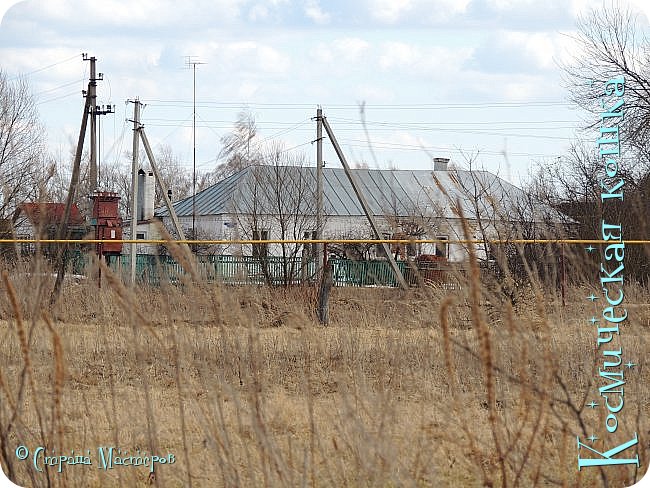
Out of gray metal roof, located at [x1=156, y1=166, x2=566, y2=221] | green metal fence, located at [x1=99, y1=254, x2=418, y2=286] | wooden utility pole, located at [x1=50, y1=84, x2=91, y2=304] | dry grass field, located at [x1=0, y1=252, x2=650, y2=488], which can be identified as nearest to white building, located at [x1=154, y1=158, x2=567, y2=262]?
gray metal roof, located at [x1=156, y1=166, x2=566, y2=221]

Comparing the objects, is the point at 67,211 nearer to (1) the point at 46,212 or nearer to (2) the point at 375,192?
(1) the point at 46,212

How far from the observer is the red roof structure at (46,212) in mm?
A: 2792

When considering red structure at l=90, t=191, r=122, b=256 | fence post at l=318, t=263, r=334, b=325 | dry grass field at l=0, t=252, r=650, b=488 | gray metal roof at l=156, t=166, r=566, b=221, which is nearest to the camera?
dry grass field at l=0, t=252, r=650, b=488

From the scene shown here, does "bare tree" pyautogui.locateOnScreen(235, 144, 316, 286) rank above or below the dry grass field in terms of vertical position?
above

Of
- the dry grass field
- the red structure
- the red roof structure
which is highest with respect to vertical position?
the red structure

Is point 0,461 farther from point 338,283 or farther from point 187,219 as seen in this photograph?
point 187,219

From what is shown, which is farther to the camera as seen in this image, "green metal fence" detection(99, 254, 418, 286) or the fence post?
"green metal fence" detection(99, 254, 418, 286)

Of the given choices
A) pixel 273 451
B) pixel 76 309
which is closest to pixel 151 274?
pixel 76 309

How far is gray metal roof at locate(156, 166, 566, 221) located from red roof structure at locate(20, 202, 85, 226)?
58.7 inches

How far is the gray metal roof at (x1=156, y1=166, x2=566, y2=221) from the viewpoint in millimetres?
5407

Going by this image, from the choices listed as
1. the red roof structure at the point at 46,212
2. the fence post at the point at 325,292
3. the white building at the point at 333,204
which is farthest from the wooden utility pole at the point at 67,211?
the fence post at the point at 325,292

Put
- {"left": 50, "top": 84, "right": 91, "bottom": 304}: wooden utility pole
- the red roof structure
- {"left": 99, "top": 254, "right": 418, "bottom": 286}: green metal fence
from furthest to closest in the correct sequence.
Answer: {"left": 99, "top": 254, "right": 418, "bottom": 286}: green metal fence < {"left": 50, "top": 84, "right": 91, "bottom": 304}: wooden utility pole < the red roof structure

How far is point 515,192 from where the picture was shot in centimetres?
973

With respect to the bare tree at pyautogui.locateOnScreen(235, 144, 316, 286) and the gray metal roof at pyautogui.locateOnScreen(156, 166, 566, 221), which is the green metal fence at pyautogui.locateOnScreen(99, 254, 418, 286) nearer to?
the gray metal roof at pyautogui.locateOnScreen(156, 166, 566, 221)
